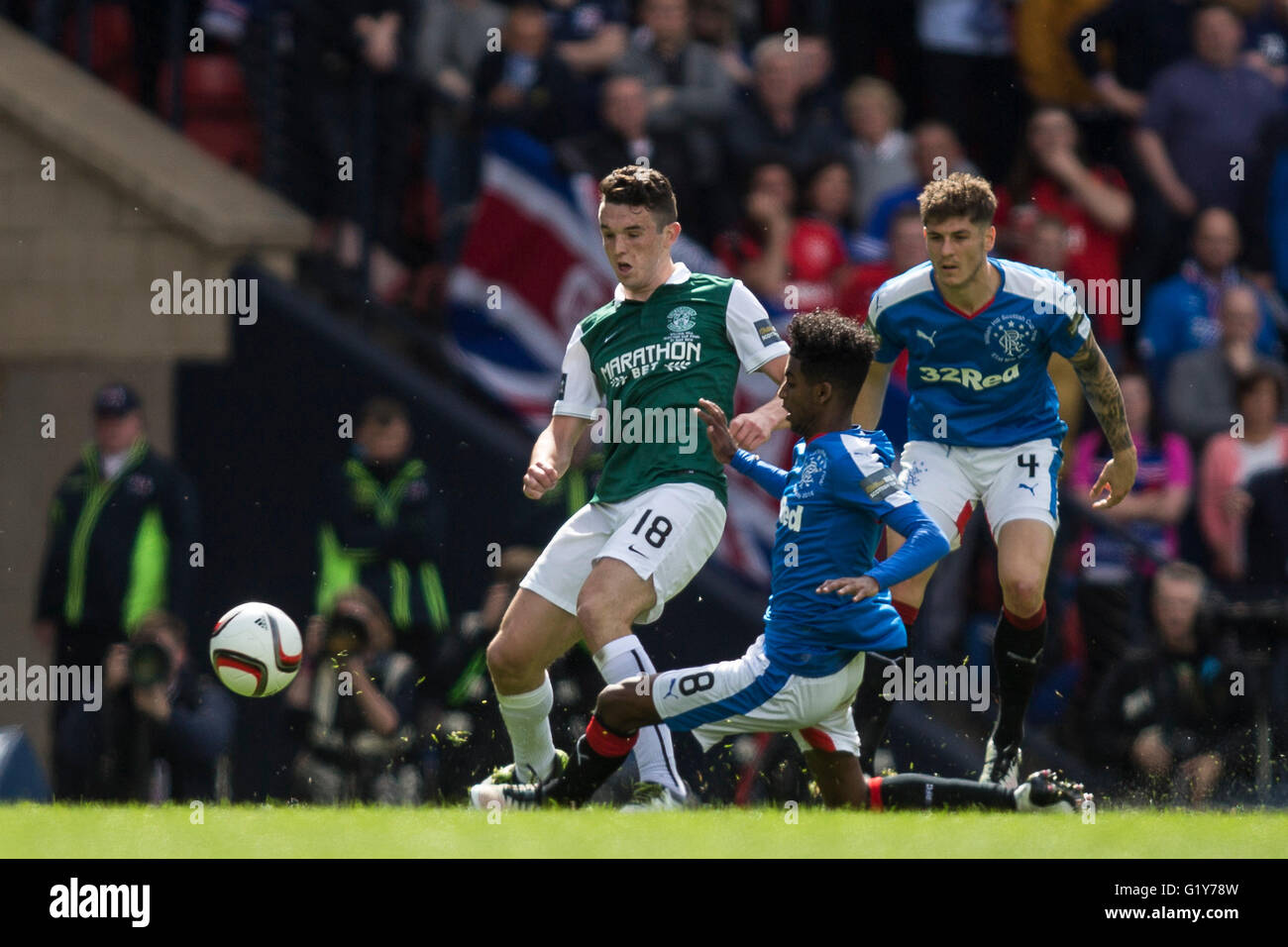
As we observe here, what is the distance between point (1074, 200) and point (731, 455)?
4751 millimetres

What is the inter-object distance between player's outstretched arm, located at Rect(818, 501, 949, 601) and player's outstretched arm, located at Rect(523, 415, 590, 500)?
114 cm

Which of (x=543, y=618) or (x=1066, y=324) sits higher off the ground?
(x=1066, y=324)

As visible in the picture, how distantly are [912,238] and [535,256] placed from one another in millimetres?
1927

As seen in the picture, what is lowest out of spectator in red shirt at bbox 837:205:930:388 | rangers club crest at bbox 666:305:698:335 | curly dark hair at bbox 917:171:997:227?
rangers club crest at bbox 666:305:698:335

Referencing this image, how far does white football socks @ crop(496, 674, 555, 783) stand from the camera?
705 centimetres

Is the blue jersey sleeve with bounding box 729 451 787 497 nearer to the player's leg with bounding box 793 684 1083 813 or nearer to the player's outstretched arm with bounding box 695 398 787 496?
the player's outstretched arm with bounding box 695 398 787 496

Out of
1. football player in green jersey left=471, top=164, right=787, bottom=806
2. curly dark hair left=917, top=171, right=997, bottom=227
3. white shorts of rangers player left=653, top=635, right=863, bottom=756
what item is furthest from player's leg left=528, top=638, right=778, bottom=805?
curly dark hair left=917, top=171, right=997, bottom=227

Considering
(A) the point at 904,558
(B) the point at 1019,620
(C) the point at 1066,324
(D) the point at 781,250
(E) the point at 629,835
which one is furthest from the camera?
(D) the point at 781,250

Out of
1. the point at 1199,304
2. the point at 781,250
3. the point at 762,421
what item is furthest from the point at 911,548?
the point at 1199,304

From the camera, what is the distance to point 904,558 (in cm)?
584

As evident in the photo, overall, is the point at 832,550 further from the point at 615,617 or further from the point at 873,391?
the point at 873,391

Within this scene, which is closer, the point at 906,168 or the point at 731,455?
the point at 731,455

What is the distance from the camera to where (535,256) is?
10.4 m

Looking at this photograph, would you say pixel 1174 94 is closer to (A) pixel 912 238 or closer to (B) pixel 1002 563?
(A) pixel 912 238
